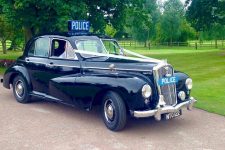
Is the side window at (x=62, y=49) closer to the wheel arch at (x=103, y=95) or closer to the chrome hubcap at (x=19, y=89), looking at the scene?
the wheel arch at (x=103, y=95)

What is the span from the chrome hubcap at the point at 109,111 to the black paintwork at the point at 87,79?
25 centimetres

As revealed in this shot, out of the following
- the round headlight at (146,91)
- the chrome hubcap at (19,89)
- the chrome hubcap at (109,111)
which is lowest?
the chrome hubcap at (109,111)

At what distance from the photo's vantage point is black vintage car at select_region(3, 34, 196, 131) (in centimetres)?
644

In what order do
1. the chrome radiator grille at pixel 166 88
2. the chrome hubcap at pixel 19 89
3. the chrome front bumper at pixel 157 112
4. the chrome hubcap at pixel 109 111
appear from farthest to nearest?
the chrome hubcap at pixel 19 89, the chrome hubcap at pixel 109 111, the chrome radiator grille at pixel 166 88, the chrome front bumper at pixel 157 112

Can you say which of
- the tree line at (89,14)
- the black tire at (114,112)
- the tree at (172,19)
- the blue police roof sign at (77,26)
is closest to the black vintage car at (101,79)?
the black tire at (114,112)

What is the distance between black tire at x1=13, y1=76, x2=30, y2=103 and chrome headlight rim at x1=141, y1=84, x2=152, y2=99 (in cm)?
379

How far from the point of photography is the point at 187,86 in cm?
731

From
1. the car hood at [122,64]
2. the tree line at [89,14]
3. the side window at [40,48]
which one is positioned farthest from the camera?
the tree line at [89,14]

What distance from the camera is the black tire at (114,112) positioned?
6.43 meters

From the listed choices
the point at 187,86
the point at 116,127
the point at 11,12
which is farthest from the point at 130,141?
the point at 11,12

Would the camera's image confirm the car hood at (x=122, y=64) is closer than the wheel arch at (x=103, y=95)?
No

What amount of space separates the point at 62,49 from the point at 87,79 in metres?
1.36

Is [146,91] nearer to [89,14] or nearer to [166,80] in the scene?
[166,80]

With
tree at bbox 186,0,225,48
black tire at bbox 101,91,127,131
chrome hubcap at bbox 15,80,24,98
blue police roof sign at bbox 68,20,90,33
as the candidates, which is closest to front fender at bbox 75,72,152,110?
black tire at bbox 101,91,127,131
